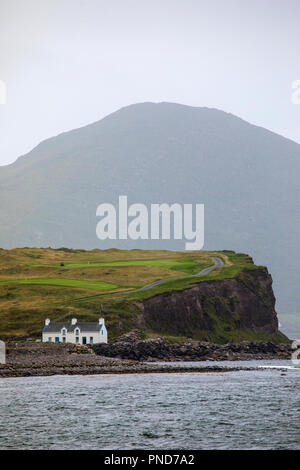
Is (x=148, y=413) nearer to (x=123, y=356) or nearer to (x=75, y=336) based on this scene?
(x=123, y=356)

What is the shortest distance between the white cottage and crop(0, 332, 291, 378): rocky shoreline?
4151 millimetres

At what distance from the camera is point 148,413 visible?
6781 centimetres

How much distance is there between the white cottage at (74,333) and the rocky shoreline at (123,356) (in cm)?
415

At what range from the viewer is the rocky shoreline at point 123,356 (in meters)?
110

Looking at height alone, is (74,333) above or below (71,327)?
below

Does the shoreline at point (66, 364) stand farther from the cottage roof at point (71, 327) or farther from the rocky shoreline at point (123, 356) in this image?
the cottage roof at point (71, 327)

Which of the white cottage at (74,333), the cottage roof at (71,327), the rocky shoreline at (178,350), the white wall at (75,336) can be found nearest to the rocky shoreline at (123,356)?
the rocky shoreline at (178,350)

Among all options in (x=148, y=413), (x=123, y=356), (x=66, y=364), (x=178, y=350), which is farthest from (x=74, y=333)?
(x=148, y=413)

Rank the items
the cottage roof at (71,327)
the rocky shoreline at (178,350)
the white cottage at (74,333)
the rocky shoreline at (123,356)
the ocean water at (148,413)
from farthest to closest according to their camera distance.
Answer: the cottage roof at (71,327), the white cottage at (74,333), the rocky shoreline at (178,350), the rocky shoreline at (123,356), the ocean water at (148,413)

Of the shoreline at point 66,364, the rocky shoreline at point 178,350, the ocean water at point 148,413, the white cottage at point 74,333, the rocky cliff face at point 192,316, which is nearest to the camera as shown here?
the ocean water at point 148,413

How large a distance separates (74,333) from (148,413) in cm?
7731

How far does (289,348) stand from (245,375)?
263ft
